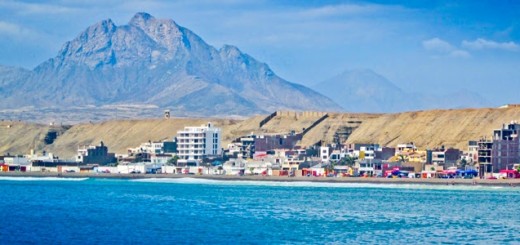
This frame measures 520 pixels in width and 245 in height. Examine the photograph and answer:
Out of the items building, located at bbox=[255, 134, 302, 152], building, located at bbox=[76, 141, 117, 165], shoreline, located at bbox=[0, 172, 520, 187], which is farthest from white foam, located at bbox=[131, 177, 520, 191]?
building, located at bbox=[76, 141, 117, 165]

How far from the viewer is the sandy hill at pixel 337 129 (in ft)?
490

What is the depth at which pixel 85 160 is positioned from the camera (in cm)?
15350

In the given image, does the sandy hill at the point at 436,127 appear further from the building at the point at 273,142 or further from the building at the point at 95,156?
the building at the point at 95,156

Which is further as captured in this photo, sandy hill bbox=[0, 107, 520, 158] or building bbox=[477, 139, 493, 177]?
sandy hill bbox=[0, 107, 520, 158]

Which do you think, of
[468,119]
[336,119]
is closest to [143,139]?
[336,119]

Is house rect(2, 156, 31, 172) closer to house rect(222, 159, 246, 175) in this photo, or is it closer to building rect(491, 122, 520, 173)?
house rect(222, 159, 246, 175)

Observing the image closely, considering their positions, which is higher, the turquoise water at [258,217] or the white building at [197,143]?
the white building at [197,143]

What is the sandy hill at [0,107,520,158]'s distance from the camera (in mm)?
149500

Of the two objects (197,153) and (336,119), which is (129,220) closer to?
(197,153)

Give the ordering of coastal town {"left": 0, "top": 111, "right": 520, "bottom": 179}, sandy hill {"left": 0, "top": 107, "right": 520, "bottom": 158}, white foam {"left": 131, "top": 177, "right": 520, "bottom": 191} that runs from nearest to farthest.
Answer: white foam {"left": 131, "top": 177, "right": 520, "bottom": 191}, coastal town {"left": 0, "top": 111, "right": 520, "bottom": 179}, sandy hill {"left": 0, "top": 107, "right": 520, "bottom": 158}

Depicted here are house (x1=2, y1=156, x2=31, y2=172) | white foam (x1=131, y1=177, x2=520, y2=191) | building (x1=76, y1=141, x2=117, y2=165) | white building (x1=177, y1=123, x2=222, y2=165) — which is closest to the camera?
white foam (x1=131, y1=177, x2=520, y2=191)

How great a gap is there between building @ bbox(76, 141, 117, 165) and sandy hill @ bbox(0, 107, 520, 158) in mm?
19610

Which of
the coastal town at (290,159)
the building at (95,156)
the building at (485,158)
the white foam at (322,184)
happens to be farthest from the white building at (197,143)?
the building at (485,158)

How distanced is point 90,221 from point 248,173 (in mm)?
75149
